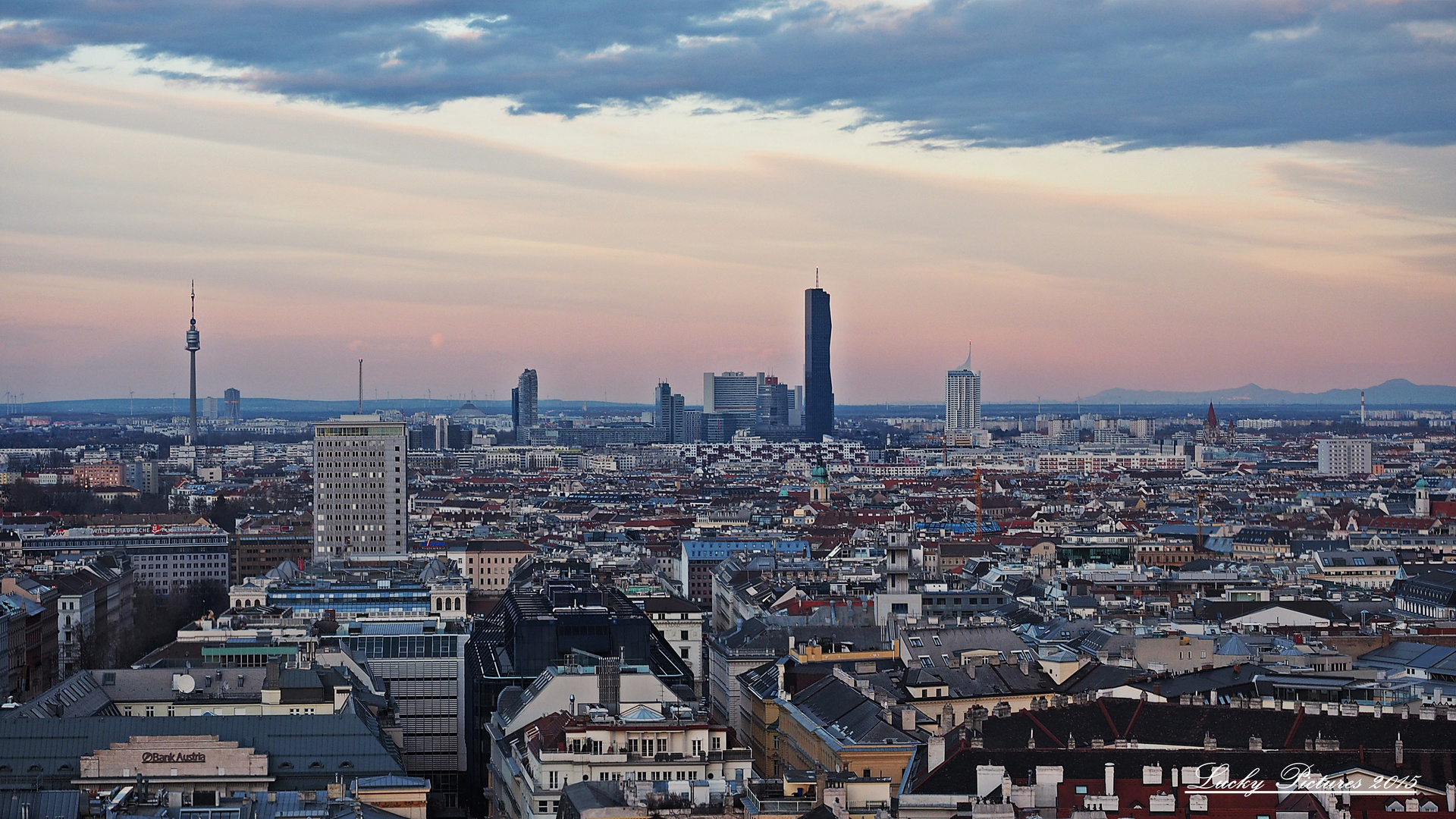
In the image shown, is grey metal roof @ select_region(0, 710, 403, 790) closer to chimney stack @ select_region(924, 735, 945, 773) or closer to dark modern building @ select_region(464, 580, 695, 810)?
chimney stack @ select_region(924, 735, 945, 773)

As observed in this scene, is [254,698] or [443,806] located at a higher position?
[254,698]

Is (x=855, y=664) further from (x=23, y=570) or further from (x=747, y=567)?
(x=23, y=570)

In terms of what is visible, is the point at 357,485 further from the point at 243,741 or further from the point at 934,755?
the point at 934,755

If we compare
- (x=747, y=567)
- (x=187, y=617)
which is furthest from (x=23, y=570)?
(x=747, y=567)

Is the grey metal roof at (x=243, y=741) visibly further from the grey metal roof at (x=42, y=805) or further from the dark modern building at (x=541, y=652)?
Answer: the dark modern building at (x=541, y=652)

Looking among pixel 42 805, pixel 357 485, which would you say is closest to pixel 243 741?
pixel 42 805

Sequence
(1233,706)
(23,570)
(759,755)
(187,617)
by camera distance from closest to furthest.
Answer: (1233,706), (759,755), (187,617), (23,570)

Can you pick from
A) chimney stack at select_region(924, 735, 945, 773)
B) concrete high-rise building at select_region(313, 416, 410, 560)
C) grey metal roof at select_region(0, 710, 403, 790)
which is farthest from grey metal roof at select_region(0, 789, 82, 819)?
concrete high-rise building at select_region(313, 416, 410, 560)
